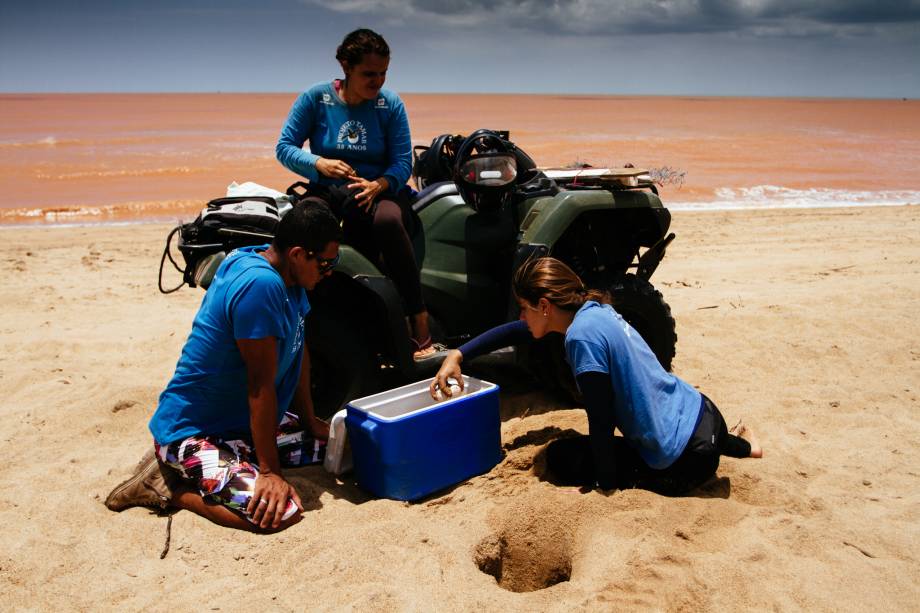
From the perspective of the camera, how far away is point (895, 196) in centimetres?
1642

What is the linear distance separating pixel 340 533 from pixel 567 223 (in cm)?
220

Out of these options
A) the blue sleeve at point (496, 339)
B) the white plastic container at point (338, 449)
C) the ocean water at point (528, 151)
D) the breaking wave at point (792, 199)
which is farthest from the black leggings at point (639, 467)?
the ocean water at point (528, 151)

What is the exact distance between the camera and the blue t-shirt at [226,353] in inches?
128

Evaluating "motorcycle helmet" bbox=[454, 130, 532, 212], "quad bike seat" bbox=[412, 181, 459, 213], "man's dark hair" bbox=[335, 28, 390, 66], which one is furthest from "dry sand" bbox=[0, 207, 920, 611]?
"man's dark hair" bbox=[335, 28, 390, 66]

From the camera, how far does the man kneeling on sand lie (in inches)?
129

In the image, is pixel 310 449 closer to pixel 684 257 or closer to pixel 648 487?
pixel 648 487

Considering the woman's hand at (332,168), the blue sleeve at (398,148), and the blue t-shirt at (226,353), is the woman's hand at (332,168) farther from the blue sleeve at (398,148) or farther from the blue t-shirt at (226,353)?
the blue t-shirt at (226,353)

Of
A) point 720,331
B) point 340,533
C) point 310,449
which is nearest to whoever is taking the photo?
point 340,533

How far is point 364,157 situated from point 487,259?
0.94 m

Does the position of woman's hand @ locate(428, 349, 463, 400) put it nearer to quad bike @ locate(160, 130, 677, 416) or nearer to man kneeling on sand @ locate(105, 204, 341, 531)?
quad bike @ locate(160, 130, 677, 416)

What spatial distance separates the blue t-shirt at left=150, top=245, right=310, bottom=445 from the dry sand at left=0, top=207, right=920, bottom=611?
1.32 ft

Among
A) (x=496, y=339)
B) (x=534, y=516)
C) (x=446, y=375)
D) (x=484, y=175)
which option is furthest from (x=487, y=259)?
(x=534, y=516)

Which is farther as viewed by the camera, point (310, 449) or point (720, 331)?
point (720, 331)

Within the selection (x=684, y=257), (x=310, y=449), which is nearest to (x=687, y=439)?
(x=310, y=449)
